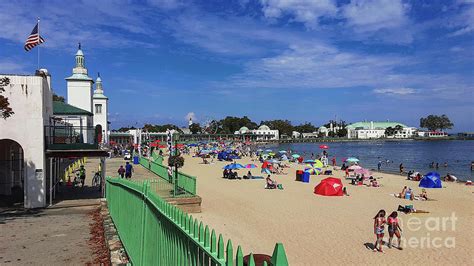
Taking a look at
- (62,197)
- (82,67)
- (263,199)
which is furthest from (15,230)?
(82,67)

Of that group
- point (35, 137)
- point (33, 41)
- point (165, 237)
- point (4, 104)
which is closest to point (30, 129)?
point (35, 137)

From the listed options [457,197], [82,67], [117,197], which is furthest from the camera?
[82,67]

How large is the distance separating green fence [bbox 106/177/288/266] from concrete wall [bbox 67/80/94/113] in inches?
1475

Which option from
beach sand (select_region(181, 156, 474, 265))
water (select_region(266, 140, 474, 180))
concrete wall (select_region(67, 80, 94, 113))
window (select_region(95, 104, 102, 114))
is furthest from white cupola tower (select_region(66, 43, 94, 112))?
water (select_region(266, 140, 474, 180))

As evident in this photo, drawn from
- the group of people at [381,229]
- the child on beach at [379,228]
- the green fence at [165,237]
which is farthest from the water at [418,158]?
the green fence at [165,237]

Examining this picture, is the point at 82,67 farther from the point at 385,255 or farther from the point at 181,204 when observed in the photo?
the point at 385,255

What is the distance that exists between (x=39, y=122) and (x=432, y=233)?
1653 centimetres

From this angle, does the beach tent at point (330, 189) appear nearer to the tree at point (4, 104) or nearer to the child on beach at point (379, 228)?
the child on beach at point (379, 228)

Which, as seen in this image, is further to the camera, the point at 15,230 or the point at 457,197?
the point at 457,197

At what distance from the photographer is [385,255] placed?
1183 cm

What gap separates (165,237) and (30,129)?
1440 cm

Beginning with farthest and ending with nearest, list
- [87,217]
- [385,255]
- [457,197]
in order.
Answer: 1. [457,197]
2. [87,217]
3. [385,255]

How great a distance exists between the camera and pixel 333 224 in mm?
16094

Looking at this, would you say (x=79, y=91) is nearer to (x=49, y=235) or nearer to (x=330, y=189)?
(x=330, y=189)
